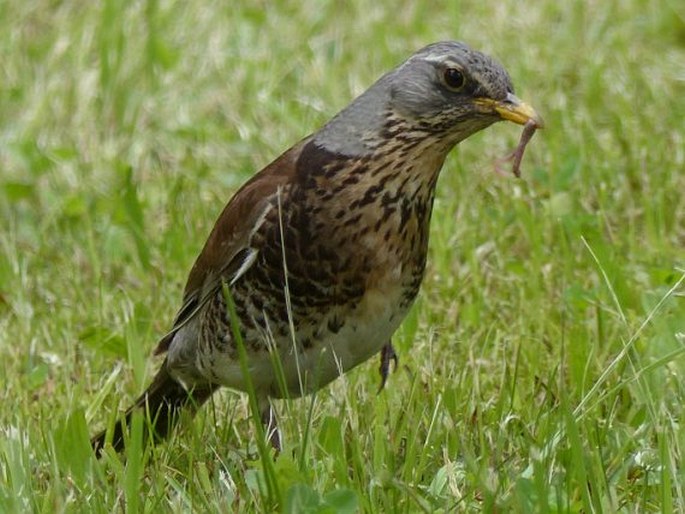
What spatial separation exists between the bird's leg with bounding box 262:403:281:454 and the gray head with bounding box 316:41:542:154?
2.40ft

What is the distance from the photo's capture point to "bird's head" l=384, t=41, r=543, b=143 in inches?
172

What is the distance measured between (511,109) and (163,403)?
135 centimetres

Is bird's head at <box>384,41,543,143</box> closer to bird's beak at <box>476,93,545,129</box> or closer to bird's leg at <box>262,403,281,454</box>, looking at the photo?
bird's beak at <box>476,93,545,129</box>

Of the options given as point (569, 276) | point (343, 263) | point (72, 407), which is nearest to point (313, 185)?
point (343, 263)

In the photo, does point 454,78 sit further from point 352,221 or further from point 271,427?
point 271,427

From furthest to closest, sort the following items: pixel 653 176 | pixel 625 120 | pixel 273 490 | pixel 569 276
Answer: pixel 625 120 < pixel 653 176 < pixel 569 276 < pixel 273 490

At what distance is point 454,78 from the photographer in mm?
4398

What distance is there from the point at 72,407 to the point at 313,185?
2.83 ft

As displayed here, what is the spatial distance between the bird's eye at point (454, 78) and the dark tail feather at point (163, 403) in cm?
108

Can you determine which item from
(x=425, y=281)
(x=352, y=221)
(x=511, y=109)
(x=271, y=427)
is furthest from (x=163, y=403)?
(x=511, y=109)

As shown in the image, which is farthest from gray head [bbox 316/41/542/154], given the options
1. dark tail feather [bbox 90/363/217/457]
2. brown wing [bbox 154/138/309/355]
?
dark tail feather [bbox 90/363/217/457]

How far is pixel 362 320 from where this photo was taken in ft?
14.5

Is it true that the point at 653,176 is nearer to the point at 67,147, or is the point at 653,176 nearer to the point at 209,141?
the point at 209,141

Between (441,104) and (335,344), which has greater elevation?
(441,104)
